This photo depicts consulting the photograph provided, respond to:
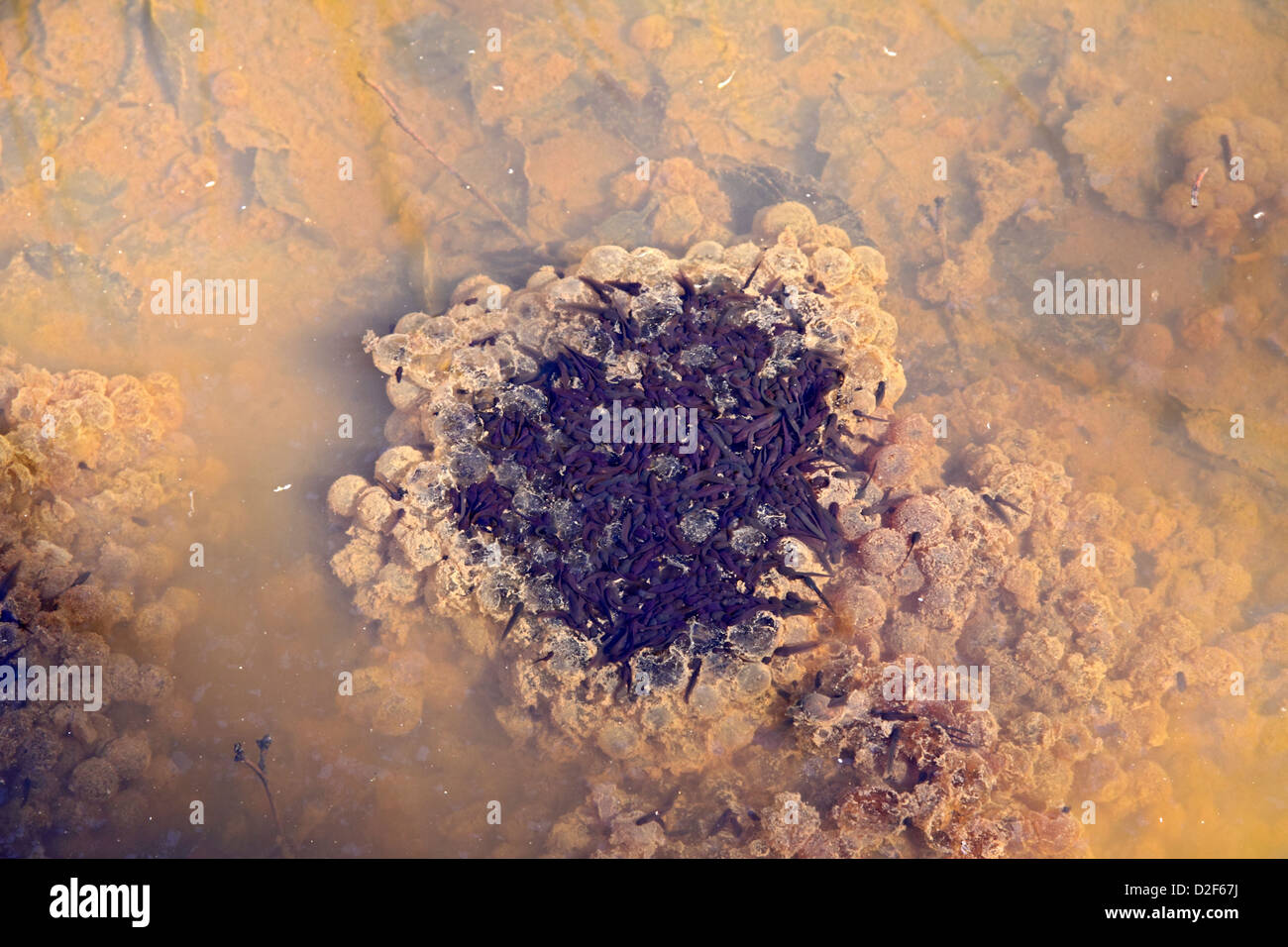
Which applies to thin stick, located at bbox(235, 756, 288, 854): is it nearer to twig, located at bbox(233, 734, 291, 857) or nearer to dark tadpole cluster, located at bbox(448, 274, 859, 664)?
twig, located at bbox(233, 734, 291, 857)

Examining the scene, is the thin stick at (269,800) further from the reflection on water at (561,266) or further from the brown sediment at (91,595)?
the brown sediment at (91,595)

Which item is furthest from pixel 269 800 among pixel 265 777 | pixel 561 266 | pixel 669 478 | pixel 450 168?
pixel 450 168

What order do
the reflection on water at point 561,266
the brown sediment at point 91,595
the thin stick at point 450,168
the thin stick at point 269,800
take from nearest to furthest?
the brown sediment at point 91,595 < the thin stick at point 269,800 < the reflection on water at point 561,266 < the thin stick at point 450,168

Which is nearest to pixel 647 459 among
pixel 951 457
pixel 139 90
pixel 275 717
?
pixel 951 457

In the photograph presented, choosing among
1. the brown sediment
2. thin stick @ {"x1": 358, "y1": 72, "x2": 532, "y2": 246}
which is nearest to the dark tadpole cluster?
thin stick @ {"x1": 358, "y1": 72, "x2": 532, "y2": 246}

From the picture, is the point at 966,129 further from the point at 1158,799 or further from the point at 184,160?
the point at 184,160

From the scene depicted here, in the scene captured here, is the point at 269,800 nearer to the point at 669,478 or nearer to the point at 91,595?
the point at 91,595

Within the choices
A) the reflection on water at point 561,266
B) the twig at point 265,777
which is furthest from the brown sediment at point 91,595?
the twig at point 265,777
